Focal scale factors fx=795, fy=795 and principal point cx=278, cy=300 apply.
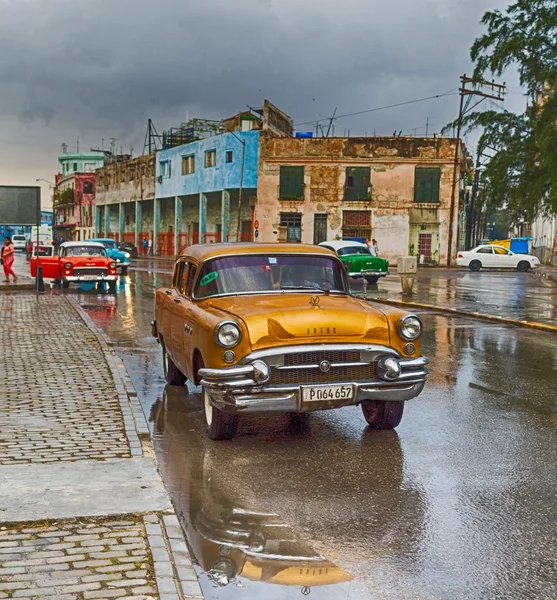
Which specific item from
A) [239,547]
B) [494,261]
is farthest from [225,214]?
[239,547]

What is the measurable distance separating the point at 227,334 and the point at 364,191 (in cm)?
4877

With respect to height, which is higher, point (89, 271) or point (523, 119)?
point (523, 119)

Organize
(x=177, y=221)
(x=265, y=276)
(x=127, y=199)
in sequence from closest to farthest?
(x=265, y=276)
(x=177, y=221)
(x=127, y=199)

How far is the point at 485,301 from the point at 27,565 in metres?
20.0

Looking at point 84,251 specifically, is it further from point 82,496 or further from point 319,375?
point 82,496

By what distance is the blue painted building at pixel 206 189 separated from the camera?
57.0m

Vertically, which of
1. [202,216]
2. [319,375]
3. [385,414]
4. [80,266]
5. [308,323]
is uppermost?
[202,216]

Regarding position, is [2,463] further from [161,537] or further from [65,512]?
[161,537]

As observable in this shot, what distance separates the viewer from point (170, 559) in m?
4.20

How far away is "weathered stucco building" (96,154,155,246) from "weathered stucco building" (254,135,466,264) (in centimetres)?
1874

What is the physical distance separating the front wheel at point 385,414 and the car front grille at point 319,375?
65 cm

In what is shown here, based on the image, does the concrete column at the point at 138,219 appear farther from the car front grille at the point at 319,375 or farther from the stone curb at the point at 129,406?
the car front grille at the point at 319,375

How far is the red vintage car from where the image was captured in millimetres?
25672

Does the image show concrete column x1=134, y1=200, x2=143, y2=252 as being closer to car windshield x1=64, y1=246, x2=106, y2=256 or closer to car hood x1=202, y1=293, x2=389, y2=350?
car windshield x1=64, y1=246, x2=106, y2=256
